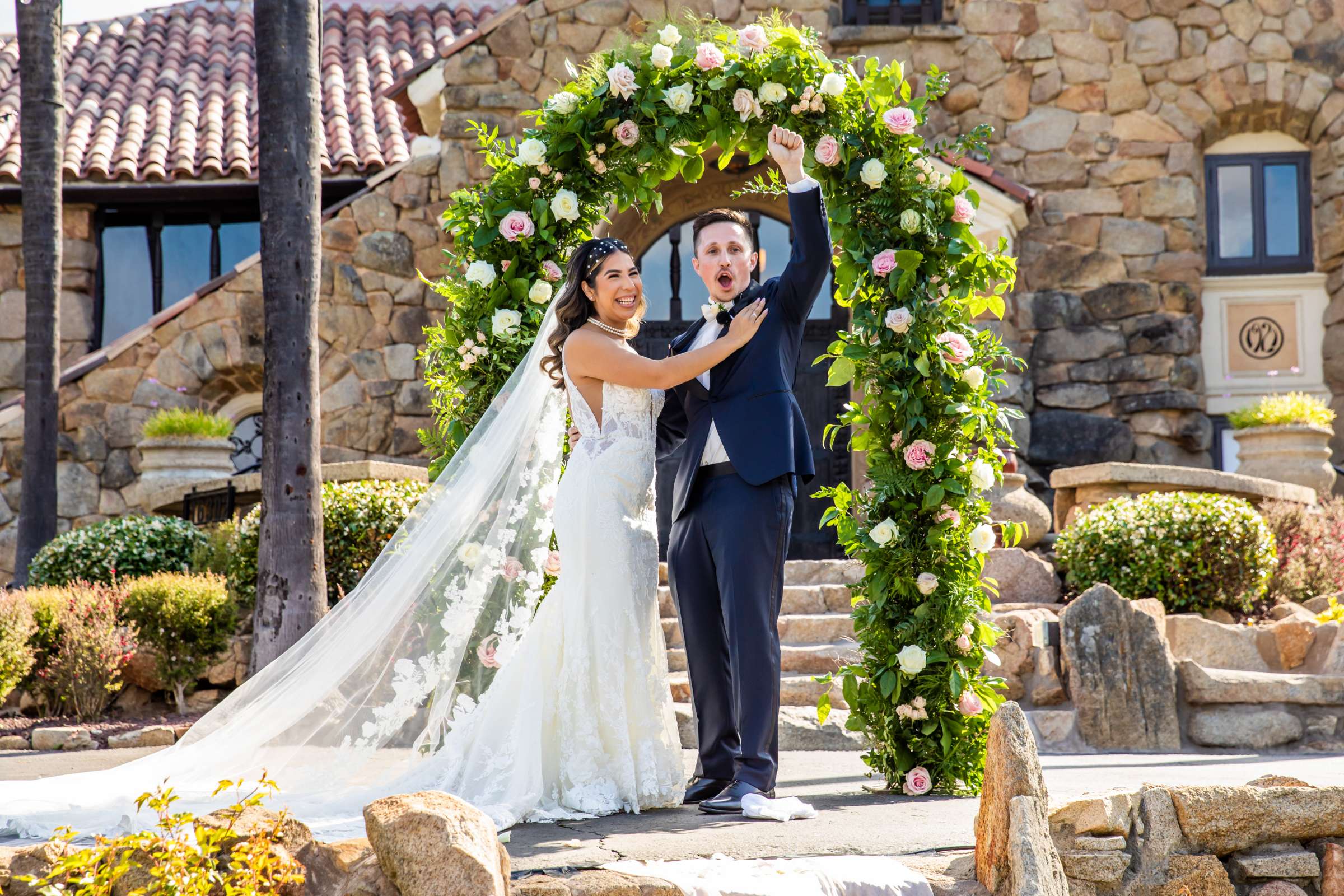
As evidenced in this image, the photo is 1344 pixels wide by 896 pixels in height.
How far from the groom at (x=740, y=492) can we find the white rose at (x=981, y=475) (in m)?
0.79

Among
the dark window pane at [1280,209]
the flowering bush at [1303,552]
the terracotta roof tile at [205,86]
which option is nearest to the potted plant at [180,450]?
the terracotta roof tile at [205,86]

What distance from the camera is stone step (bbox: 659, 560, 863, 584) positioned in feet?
27.2

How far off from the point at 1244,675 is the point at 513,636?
3.94 meters

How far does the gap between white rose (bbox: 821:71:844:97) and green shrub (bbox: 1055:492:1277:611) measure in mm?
3961

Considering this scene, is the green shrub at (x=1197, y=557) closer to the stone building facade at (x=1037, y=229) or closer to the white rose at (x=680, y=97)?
the stone building facade at (x=1037, y=229)

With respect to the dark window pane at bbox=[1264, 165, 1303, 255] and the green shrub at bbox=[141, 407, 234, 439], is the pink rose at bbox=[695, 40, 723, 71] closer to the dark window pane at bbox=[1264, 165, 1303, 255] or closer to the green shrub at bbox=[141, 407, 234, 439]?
the green shrub at bbox=[141, 407, 234, 439]

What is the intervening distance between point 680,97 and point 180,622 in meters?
4.45

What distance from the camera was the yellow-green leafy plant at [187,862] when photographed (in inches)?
115

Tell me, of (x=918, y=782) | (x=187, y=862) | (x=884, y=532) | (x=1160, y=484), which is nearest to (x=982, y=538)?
(x=884, y=532)

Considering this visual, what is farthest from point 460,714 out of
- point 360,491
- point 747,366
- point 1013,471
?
point 1013,471

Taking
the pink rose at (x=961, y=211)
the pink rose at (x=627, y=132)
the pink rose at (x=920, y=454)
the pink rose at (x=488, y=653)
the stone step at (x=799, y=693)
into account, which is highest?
the pink rose at (x=627, y=132)

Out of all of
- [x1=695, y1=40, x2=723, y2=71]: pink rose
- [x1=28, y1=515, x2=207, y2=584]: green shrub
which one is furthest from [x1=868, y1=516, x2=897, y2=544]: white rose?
[x1=28, y1=515, x2=207, y2=584]: green shrub

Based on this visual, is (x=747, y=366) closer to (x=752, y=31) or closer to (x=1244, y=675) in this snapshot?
(x=752, y=31)

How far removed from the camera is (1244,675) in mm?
6242
